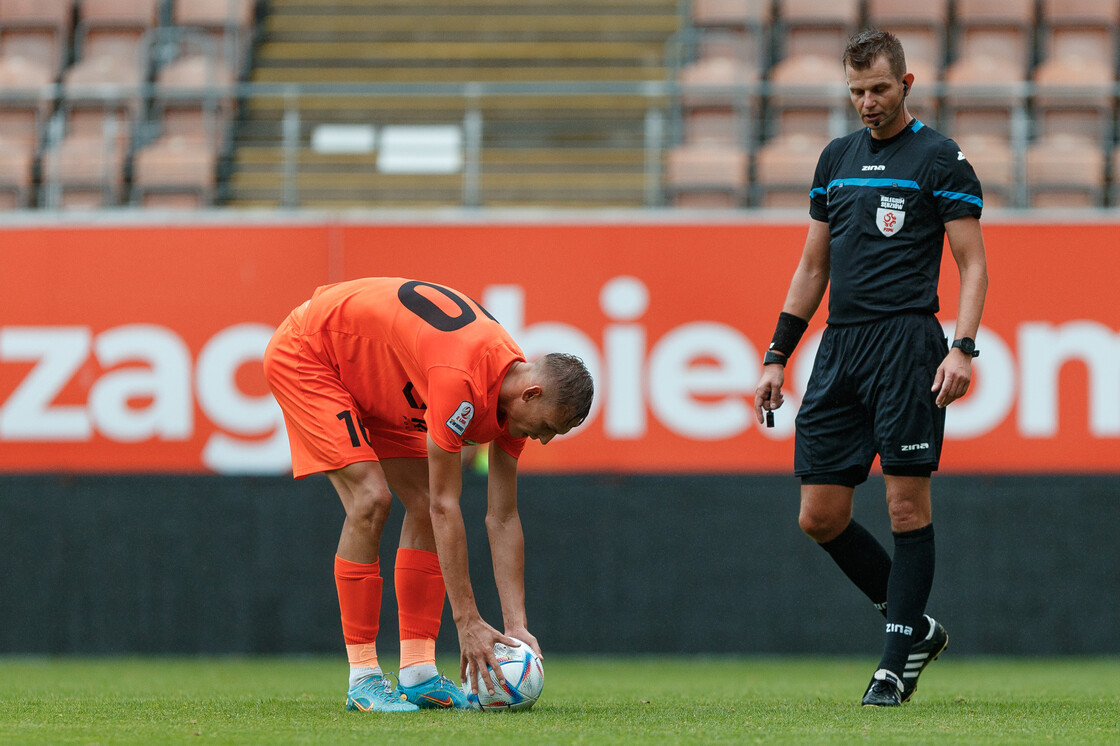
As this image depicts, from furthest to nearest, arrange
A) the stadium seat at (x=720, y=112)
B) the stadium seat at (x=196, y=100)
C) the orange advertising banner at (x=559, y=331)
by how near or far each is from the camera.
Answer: the stadium seat at (x=196, y=100) < the stadium seat at (x=720, y=112) < the orange advertising banner at (x=559, y=331)

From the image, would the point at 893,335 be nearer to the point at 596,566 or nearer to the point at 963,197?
the point at 963,197

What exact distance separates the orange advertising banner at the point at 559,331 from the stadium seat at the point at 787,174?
3.41ft

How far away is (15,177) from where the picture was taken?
936 cm

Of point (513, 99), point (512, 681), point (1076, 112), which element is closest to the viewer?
point (512, 681)

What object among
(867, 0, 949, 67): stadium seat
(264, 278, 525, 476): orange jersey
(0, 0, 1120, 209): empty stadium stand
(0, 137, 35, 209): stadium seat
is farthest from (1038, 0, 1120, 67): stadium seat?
(264, 278, 525, 476): orange jersey

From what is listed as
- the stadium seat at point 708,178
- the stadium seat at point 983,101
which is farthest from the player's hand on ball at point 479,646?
the stadium seat at point 983,101

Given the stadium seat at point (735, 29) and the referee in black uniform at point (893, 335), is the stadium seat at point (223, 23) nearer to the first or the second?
the stadium seat at point (735, 29)

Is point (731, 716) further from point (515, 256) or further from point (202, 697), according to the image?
point (515, 256)

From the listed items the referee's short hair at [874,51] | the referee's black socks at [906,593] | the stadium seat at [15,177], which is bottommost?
the referee's black socks at [906,593]

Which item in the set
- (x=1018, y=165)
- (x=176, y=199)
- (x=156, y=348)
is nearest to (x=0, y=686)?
(x=156, y=348)

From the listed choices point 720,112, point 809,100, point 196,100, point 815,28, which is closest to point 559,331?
point 720,112

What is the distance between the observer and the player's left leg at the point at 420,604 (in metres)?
4.09

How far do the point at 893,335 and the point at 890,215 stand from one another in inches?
14.1

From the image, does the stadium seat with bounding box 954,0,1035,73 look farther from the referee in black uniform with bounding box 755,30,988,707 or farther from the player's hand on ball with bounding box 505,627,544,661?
the player's hand on ball with bounding box 505,627,544,661
